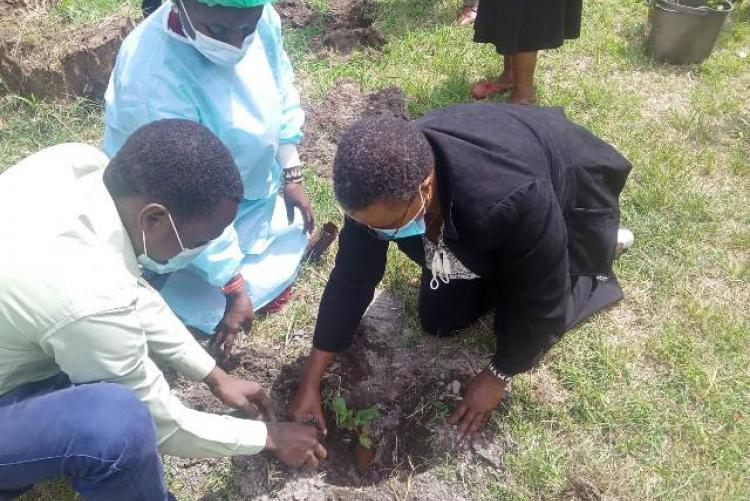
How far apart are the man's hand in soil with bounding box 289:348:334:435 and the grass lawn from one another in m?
0.36

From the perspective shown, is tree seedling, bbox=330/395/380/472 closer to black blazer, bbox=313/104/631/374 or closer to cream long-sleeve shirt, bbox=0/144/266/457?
black blazer, bbox=313/104/631/374

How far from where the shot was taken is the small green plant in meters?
2.33

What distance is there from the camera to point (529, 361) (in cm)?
220

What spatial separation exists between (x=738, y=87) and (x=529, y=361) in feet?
9.94

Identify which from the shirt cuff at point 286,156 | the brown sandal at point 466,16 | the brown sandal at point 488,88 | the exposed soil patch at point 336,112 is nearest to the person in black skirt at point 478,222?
the shirt cuff at point 286,156

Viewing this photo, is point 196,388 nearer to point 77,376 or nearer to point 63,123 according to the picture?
point 77,376

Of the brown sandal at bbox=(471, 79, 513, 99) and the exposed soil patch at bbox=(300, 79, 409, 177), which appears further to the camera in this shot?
the brown sandal at bbox=(471, 79, 513, 99)

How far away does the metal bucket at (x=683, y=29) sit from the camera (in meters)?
4.16

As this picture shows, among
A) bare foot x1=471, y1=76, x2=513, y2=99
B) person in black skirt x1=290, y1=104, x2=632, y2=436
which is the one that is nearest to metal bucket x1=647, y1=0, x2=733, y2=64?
bare foot x1=471, y1=76, x2=513, y2=99

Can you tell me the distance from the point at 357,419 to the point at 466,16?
3418 millimetres

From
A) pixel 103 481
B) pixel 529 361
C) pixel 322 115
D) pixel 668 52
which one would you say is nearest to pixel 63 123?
pixel 322 115

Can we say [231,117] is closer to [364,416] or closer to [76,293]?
[76,293]

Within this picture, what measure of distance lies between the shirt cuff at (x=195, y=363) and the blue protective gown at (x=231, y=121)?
0.44m

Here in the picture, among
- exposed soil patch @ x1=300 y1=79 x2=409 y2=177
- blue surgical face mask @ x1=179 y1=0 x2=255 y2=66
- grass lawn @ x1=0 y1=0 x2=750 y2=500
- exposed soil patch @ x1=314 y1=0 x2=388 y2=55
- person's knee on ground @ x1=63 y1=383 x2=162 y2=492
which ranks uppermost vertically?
blue surgical face mask @ x1=179 y1=0 x2=255 y2=66
